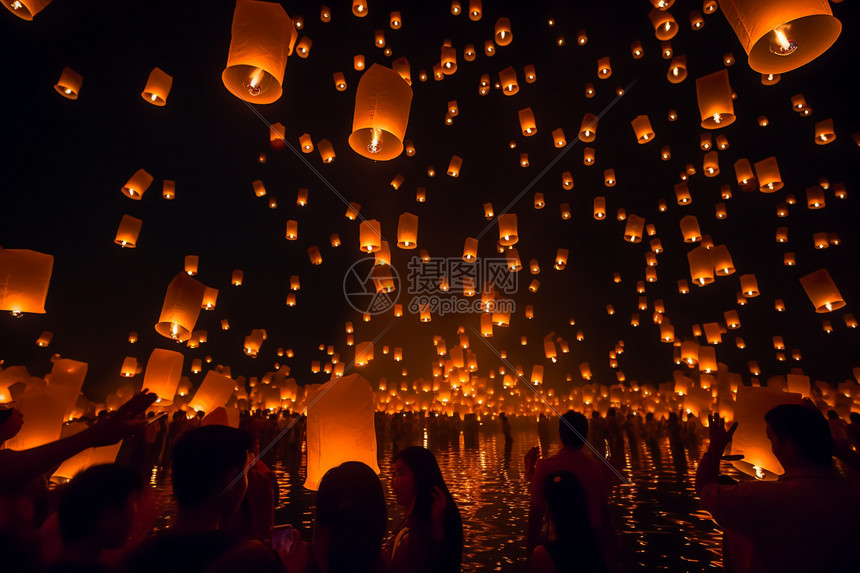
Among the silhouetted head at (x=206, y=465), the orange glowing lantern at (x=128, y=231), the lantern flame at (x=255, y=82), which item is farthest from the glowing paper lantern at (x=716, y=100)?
the orange glowing lantern at (x=128, y=231)

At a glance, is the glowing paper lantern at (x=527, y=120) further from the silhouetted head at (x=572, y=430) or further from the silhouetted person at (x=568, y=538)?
the silhouetted person at (x=568, y=538)

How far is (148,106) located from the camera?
13094 mm

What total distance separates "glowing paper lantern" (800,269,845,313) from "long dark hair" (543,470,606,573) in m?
7.10

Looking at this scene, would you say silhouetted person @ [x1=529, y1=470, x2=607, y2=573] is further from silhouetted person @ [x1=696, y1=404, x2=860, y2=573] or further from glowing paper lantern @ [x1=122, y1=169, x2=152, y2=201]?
glowing paper lantern @ [x1=122, y1=169, x2=152, y2=201]

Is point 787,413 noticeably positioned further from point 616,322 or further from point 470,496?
point 616,322

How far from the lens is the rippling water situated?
13.8ft

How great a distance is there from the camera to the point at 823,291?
22.3 feet

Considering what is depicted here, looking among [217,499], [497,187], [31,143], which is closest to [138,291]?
[31,143]

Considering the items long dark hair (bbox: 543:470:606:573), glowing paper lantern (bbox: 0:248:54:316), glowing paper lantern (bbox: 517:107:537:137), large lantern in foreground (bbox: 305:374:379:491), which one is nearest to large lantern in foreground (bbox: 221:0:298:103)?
large lantern in foreground (bbox: 305:374:379:491)

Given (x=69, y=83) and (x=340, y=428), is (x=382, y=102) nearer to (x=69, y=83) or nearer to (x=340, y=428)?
(x=340, y=428)

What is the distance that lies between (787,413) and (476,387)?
19680 millimetres

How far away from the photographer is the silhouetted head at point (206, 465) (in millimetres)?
1436

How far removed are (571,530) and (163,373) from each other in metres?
5.27

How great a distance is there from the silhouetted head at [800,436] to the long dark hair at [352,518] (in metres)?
1.53
